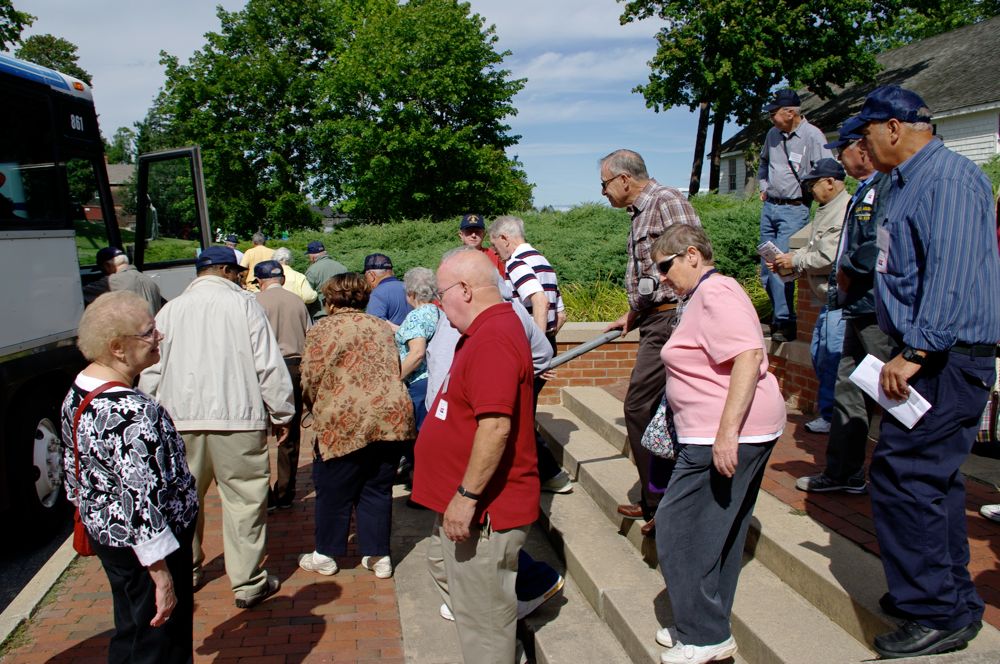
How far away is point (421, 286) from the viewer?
5.39 metres

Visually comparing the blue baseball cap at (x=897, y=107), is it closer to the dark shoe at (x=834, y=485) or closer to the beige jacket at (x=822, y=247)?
the beige jacket at (x=822, y=247)

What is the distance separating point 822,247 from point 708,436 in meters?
2.32

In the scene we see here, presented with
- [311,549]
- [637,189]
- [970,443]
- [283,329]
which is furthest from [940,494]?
[283,329]

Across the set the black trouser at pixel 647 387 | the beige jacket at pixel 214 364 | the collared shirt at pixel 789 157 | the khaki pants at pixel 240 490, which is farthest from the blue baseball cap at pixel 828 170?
the khaki pants at pixel 240 490

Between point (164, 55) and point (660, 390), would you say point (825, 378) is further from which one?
point (164, 55)

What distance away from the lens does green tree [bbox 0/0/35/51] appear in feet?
61.5

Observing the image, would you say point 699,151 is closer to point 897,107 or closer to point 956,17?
point 956,17

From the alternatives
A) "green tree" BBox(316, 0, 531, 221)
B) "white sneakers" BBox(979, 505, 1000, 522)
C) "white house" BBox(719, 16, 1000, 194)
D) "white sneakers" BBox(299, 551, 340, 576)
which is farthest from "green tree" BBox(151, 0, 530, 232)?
"white sneakers" BBox(979, 505, 1000, 522)

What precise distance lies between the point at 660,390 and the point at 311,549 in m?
2.80

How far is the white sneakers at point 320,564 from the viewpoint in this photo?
504 cm

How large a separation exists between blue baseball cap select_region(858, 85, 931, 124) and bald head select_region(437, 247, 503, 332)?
1.51 meters

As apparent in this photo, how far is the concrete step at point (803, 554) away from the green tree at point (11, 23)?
1933 cm

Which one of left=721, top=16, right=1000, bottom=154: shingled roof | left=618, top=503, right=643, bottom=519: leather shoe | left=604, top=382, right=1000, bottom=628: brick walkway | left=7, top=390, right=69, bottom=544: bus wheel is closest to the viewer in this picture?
left=604, top=382, right=1000, bottom=628: brick walkway

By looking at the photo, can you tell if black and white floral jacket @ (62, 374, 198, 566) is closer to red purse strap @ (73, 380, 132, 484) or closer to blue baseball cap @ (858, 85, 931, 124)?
red purse strap @ (73, 380, 132, 484)
